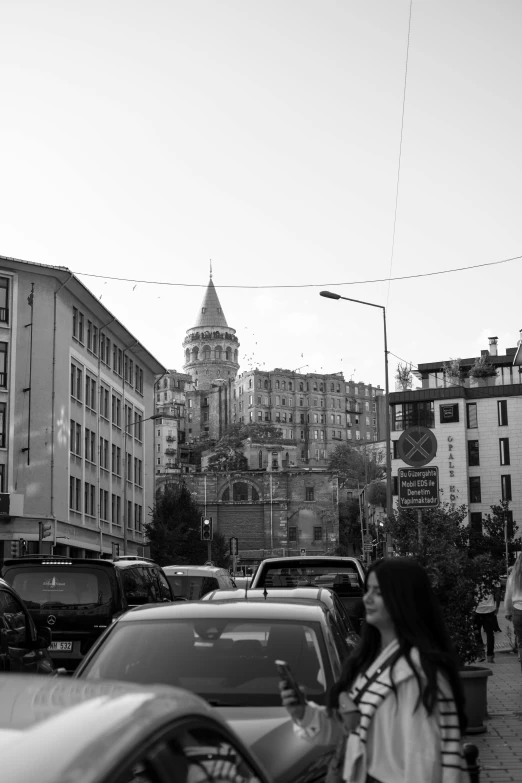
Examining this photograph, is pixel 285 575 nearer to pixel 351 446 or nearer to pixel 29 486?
pixel 29 486

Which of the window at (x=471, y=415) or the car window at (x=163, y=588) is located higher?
the window at (x=471, y=415)

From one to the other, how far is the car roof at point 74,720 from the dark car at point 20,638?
22.7ft

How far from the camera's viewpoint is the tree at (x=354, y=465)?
160 metres

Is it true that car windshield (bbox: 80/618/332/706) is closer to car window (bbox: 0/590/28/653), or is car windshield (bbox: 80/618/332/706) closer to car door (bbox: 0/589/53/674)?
car door (bbox: 0/589/53/674)

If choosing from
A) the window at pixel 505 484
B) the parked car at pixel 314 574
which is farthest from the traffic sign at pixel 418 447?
the window at pixel 505 484

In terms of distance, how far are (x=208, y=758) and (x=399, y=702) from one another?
1055mm

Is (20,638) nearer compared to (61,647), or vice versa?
(20,638)

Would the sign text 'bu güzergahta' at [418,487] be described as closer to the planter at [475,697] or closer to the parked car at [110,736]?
the planter at [475,697]

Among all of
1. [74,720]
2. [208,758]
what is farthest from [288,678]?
[74,720]

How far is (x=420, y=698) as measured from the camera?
4020 mm

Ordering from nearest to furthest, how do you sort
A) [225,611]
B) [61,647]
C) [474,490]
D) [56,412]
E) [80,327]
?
[225,611] < [61,647] < [56,412] < [80,327] < [474,490]

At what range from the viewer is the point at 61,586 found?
14.4 meters

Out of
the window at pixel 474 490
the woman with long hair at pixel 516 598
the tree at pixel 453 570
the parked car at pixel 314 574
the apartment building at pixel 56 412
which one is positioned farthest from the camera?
the window at pixel 474 490

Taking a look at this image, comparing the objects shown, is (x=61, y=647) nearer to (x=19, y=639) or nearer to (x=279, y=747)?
(x=19, y=639)
